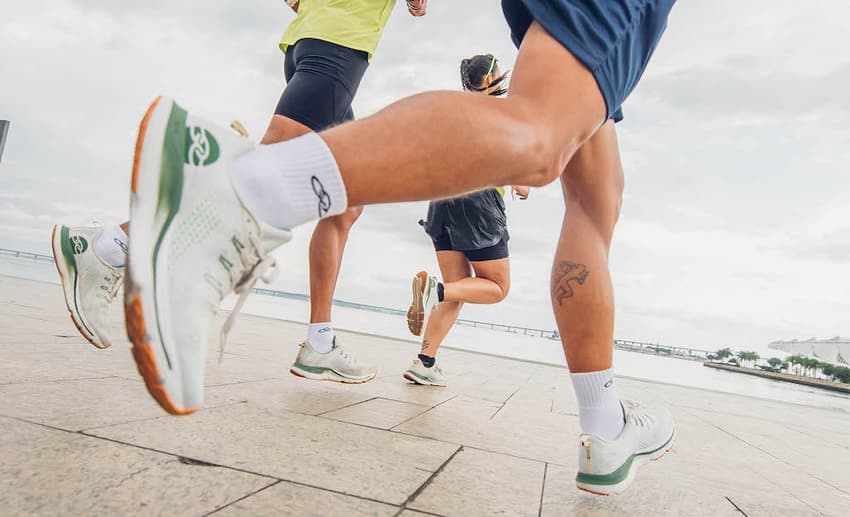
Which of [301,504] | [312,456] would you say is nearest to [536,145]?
[301,504]

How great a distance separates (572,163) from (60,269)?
161 centimetres

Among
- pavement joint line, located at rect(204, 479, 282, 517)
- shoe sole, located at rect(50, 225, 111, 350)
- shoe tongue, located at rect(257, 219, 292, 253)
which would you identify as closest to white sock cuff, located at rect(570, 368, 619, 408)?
pavement joint line, located at rect(204, 479, 282, 517)

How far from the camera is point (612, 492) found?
1.25 m

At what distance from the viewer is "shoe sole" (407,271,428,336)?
2941 millimetres

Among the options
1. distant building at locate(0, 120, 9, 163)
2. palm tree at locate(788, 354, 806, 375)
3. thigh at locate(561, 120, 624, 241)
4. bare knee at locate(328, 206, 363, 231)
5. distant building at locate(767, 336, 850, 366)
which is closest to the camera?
thigh at locate(561, 120, 624, 241)

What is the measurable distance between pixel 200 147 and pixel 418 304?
2.23 meters

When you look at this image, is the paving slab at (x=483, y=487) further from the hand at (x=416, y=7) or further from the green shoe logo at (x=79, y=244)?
the hand at (x=416, y=7)

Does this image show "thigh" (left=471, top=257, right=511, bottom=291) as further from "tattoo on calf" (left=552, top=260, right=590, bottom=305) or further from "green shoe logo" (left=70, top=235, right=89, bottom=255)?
"green shoe logo" (left=70, top=235, right=89, bottom=255)

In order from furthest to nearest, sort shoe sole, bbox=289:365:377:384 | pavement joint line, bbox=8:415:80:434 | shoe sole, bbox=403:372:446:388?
shoe sole, bbox=403:372:446:388 → shoe sole, bbox=289:365:377:384 → pavement joint line, bbox=8:415:80:434

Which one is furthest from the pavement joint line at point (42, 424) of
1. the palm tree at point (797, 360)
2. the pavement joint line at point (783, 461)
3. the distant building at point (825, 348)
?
the palm tree at point (797, 360)

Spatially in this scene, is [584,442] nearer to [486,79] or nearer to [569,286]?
[569,286]

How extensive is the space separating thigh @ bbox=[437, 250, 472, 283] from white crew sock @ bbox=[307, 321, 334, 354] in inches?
54.9

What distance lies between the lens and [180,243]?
31.3 inches

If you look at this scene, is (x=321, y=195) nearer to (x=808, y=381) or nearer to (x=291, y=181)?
(x=291, y=181)
